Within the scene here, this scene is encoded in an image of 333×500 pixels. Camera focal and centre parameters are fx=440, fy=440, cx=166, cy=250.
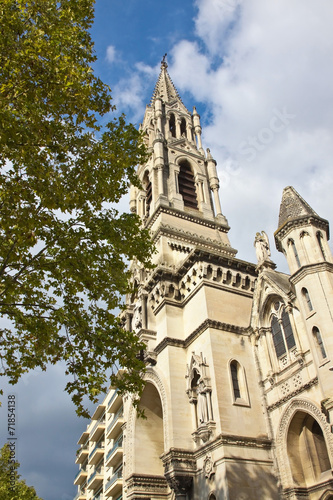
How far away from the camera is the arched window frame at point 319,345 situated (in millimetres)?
15461

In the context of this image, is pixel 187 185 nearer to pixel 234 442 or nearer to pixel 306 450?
pixel 234 442

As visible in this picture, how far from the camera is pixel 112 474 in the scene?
43.5 m

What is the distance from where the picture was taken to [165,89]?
1821 inches

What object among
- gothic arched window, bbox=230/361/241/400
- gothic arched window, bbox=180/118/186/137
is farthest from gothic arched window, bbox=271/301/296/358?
gothic arched window, bbox=180/118/186/137

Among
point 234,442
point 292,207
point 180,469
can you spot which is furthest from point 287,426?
point 292,207

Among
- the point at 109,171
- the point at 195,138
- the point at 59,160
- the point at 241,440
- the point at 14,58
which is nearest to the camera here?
the point at 14,58

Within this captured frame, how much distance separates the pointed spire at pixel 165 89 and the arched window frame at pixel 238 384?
31099 millimetres

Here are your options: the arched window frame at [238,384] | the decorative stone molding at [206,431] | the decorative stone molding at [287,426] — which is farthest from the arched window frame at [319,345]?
the decorative stone molding at [206,431]

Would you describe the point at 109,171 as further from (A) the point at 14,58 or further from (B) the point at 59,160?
(A) the point at 14,58

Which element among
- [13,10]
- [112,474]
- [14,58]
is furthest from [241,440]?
[112,474]

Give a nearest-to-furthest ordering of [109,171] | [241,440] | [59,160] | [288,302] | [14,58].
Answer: [14,58] → [59,160] → [109,171] → [241,440] → [288,302]

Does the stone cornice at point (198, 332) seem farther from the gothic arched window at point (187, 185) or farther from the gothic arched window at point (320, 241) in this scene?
the gothic arched window at point (187, 185)

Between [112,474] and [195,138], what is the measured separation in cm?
3380

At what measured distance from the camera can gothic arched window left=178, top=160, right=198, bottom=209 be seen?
114 feet
